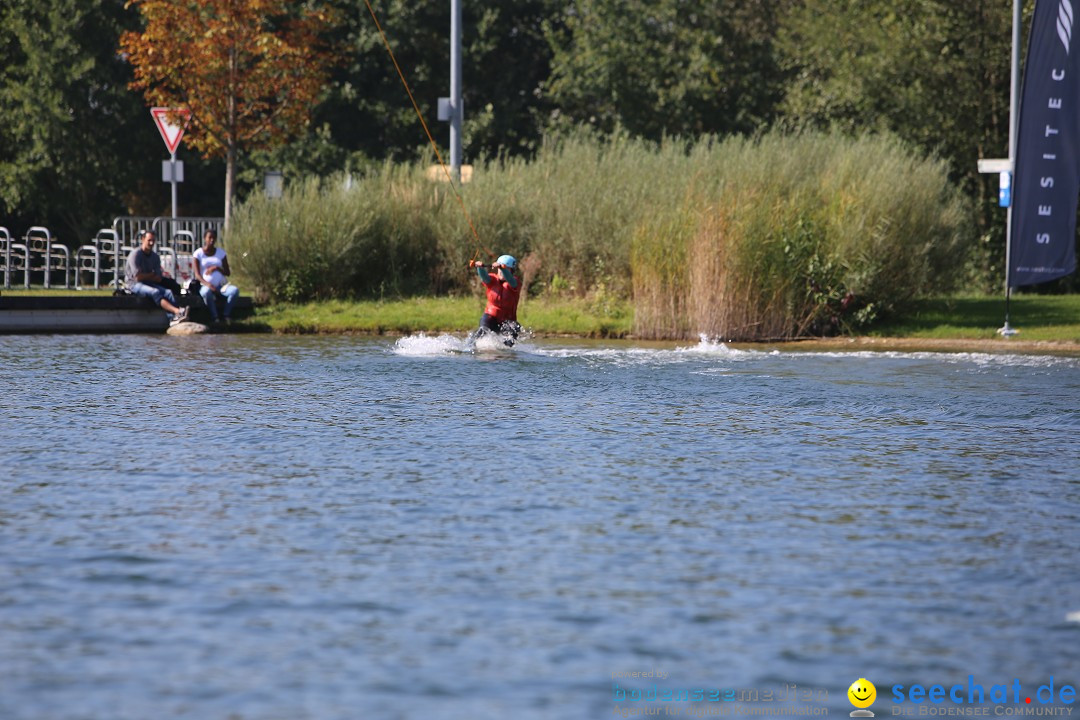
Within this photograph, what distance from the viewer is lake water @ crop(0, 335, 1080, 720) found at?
264 inches

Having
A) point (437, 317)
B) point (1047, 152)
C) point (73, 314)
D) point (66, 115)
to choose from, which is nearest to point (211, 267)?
point (73, 314)

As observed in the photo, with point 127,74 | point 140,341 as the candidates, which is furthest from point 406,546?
point 127,74

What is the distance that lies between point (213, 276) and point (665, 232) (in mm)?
Result: 7065

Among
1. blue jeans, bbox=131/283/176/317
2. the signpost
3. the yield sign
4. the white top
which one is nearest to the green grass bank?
the white top

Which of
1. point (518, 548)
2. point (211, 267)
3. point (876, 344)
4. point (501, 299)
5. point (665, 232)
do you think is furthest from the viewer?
point (211, 267)

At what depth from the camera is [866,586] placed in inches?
323

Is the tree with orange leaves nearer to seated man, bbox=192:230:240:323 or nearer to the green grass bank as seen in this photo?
seated man, bbox=192:230:240:323

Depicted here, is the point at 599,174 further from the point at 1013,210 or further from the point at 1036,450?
the point at 1036,450

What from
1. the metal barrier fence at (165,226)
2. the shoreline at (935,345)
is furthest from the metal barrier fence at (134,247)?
the shoreline at (935,345)

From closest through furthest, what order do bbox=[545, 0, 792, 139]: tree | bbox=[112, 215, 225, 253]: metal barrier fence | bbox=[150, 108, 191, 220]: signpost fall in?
bbox=[150, 108, 191, 220]: signpost → bbox=[112, 215, 225, 253]: metal barrier fence → bbox=[545, 0, 792, 139]: tree

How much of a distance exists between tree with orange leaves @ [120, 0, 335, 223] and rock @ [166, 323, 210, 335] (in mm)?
5779

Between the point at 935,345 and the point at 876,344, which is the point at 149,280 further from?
the point at 935,345

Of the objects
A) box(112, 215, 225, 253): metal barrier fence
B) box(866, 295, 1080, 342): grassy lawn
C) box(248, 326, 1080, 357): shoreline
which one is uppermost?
box(112, 215, 225, 253): metal barrier fence

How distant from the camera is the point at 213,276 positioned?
2534 centimetres
